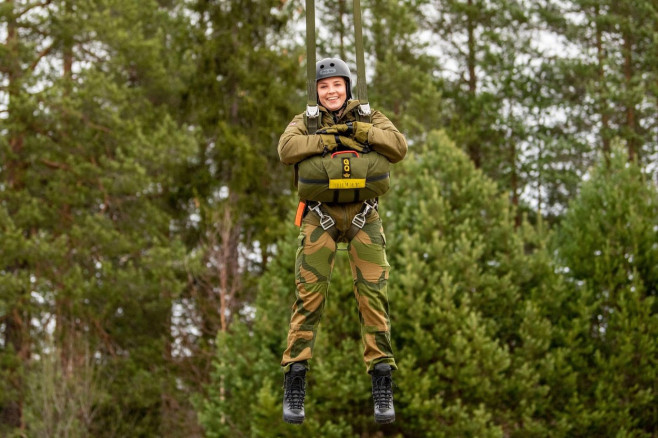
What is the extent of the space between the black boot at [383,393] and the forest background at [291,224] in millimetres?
11649

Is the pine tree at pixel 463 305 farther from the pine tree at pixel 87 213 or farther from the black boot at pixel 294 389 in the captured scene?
the black boot at pixel 294 389

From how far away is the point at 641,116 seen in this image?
24750mm

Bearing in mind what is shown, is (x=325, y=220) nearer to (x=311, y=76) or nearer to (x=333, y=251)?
(x=333, y=251)

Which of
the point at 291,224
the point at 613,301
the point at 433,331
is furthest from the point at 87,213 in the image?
the point at 613,301

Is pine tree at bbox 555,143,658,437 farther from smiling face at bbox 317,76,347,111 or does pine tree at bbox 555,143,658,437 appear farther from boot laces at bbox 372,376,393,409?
smiling face at bbox 317,76,347,111

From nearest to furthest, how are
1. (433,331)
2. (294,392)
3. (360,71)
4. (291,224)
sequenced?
(360,71)
(294,392)
(433,331)
(291,224)

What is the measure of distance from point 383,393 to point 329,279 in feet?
2.79

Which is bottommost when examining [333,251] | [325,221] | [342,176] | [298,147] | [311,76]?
[333,251]

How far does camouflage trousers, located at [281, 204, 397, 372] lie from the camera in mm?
6242

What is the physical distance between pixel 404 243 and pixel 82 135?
9.73 meters

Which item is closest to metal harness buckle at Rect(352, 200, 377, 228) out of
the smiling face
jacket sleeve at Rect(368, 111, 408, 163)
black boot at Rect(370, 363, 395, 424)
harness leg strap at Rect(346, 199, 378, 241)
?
harness leg strap at Rect(346, 199, 378, 241)

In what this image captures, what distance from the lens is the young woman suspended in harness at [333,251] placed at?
614cm

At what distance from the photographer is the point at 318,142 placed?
5980mm

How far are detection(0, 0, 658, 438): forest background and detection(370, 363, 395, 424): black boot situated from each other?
11649mm
